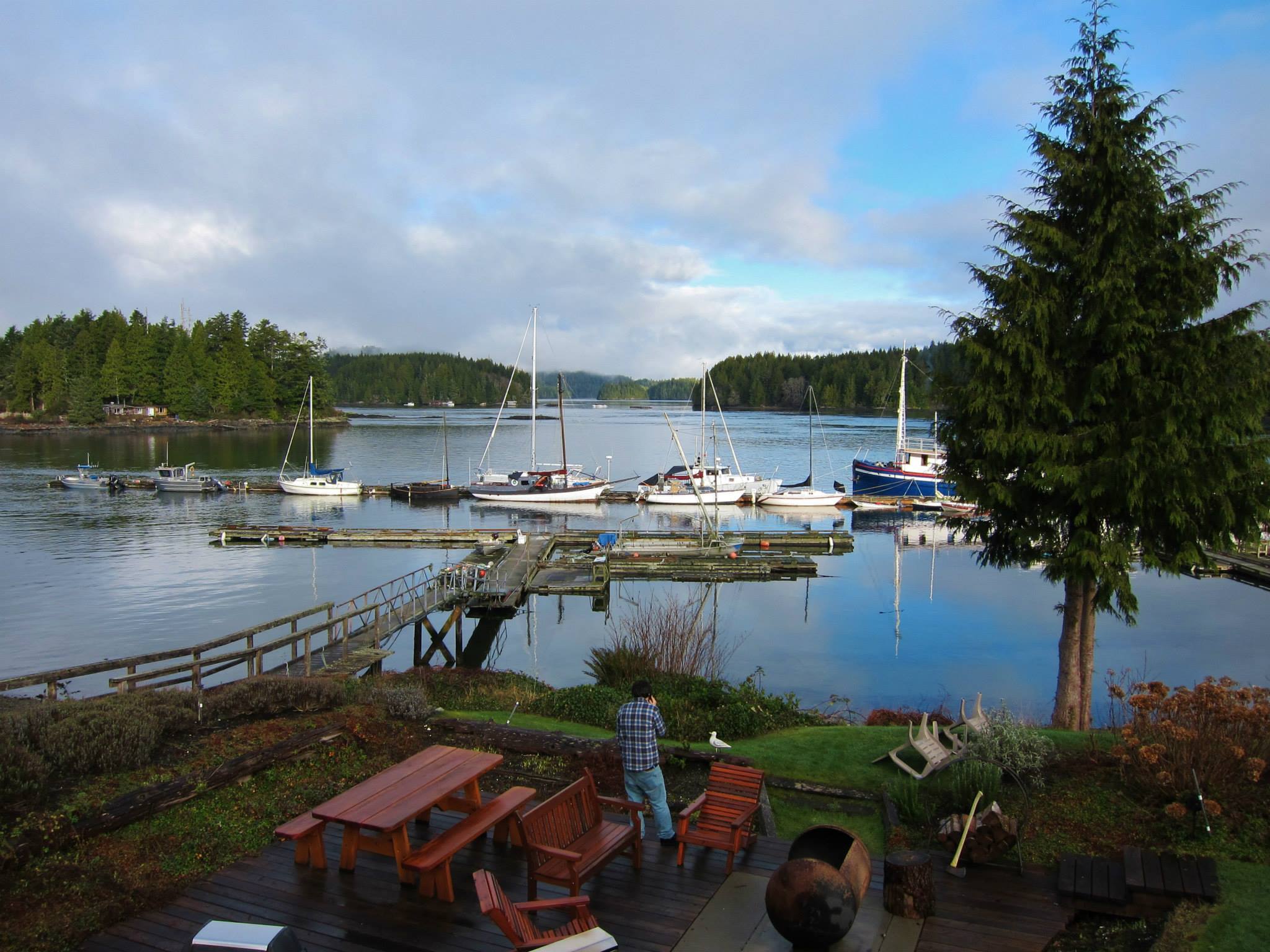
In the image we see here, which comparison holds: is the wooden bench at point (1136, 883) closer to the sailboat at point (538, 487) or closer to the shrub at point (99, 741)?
the shrub at point (99, 741)

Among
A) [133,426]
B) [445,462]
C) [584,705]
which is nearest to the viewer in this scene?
[584,705]

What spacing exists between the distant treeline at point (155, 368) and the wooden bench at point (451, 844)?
448 feet

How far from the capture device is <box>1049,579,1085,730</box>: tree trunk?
1296 centimetres

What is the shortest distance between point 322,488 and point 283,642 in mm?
47315

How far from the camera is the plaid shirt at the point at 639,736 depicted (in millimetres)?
6820

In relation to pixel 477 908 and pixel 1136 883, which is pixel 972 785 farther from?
pixel 477 908

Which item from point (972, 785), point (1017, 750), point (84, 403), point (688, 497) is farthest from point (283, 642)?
point (84, 403)

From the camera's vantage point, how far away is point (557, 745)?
32.1ft

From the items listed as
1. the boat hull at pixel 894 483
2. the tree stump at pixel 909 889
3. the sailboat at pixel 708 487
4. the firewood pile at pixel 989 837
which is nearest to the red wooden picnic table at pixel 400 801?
the tree stump at pixel 909 889

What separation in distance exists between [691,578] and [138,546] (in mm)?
27459

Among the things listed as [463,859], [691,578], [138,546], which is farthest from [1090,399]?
[138,546]

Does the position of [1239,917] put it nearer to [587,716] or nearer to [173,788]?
[587,716]

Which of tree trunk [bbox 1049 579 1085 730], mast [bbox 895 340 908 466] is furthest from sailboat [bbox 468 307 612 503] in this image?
tree trunk [bbox 1049 579 1085 730]

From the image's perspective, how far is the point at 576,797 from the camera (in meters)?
6.32
